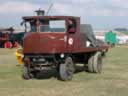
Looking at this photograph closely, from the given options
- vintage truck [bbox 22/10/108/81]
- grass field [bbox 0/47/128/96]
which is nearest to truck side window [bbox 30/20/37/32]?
vintage truck [bbox 22/10/108/81]

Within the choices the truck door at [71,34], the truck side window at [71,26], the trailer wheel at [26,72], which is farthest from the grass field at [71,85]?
the truck side window at [71,26]

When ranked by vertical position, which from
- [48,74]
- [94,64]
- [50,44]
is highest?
[50,44]

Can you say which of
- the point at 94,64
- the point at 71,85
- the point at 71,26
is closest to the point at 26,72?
the point at 71,26

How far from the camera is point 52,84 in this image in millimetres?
15531

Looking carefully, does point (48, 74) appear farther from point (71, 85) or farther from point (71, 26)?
point (71, 85)

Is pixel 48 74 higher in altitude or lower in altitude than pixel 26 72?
lower

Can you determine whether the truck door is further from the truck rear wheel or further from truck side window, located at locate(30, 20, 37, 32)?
the truck rear wheel

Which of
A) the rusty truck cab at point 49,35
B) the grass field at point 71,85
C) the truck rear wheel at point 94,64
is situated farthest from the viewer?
the truck rear wheel at point 94,64

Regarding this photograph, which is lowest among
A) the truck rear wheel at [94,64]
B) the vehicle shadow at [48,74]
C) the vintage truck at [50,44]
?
the vehicle shadow at [48,74]

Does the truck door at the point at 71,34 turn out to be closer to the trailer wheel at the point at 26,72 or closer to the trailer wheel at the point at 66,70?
the trailer wheel at the point at 66,70

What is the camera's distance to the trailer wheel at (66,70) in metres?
16.5

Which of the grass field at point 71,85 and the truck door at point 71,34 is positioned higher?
the truck door at point 71,34

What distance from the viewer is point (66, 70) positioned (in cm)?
1677

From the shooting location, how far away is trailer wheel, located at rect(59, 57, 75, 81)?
16.5m
